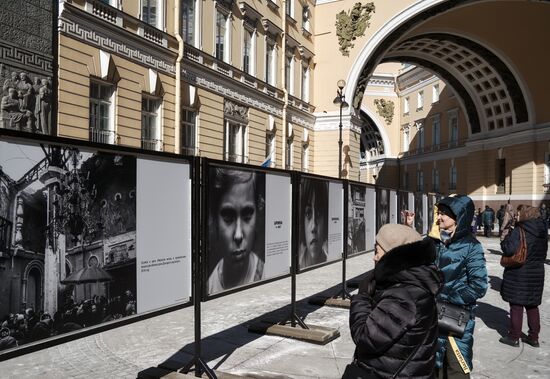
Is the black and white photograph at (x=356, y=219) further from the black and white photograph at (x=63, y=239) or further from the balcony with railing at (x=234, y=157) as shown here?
the balcony with railing at (x=234, y=157)

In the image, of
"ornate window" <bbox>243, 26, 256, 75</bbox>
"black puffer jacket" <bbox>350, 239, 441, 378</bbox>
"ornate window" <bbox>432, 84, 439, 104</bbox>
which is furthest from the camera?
"ornate window" <bbox>432, 84, 439, 104</bbox>

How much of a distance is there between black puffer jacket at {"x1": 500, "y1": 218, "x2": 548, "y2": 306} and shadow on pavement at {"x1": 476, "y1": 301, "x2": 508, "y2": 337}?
0.88 meters

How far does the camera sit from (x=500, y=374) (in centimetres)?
500

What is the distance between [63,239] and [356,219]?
19.8 ft

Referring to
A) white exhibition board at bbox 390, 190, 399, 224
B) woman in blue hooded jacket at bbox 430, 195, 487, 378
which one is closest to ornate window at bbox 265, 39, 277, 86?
white exhibition board at bbox 390, 190, 399, 224

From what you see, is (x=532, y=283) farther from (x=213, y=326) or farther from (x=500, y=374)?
(x=213, y=326)

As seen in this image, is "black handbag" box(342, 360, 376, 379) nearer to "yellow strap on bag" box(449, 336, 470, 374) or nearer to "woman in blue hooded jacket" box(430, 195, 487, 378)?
"yellow strap on bag" box(449, 336, 470, 374)

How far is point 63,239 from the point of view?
3.22 metres

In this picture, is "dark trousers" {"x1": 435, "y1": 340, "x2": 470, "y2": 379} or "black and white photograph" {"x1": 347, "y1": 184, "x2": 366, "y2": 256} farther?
"black and white photograph" {"x1": 347, "y1": 184, "x2": 366, "y2": 256}

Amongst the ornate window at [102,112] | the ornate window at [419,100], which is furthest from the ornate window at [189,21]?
the ornate window at [419,100]

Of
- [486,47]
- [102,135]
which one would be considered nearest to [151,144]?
[102,135]

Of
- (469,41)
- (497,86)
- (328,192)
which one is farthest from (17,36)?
(497,86)

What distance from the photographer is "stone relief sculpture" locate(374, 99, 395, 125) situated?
5234 cm

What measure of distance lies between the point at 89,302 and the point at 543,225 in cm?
519
